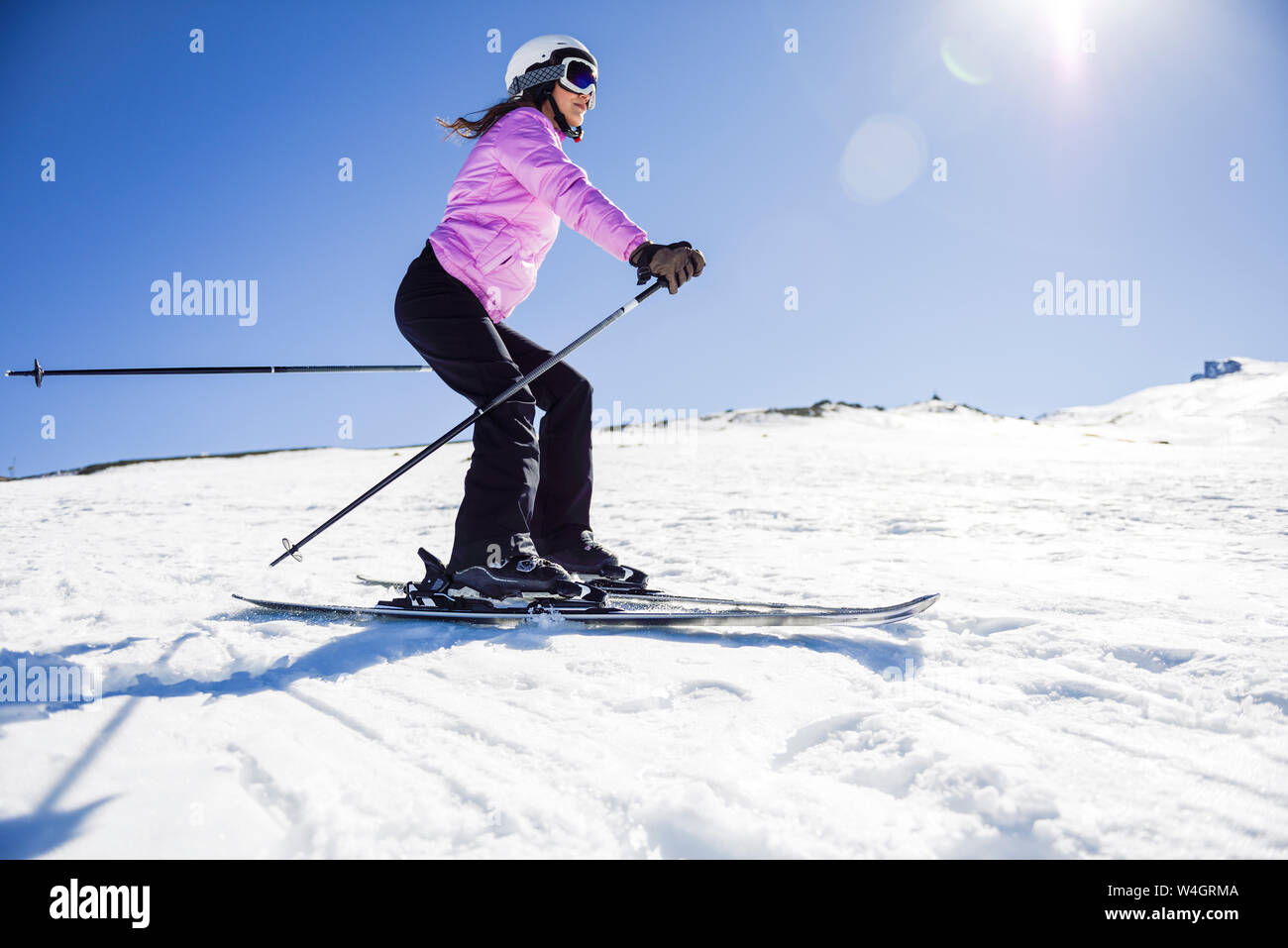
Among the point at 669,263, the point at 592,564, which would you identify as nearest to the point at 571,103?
the point at 669,263

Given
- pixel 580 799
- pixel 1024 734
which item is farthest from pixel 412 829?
pixel 1024 734

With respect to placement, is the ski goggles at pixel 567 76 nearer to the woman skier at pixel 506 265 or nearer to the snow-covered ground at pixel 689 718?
the woman skier at pixel 506 265

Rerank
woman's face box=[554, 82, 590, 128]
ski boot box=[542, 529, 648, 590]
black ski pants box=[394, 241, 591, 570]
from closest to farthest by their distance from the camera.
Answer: black ski pants box=[394, 241, 591, 570]
woman's face box=[554, 82, 590, 128]
ski boot box=[542, 529, 648, 590]

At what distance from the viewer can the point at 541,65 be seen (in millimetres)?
2635

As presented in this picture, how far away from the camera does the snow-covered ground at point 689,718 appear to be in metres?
1.07

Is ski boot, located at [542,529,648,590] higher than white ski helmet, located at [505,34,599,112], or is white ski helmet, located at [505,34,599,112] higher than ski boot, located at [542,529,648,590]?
white ski helmet, located at [505,34,599,112]

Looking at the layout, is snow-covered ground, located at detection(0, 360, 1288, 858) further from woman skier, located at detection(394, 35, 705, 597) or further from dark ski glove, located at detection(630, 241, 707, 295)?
dark ski glove, located at detection(630, 241, 707, 295)

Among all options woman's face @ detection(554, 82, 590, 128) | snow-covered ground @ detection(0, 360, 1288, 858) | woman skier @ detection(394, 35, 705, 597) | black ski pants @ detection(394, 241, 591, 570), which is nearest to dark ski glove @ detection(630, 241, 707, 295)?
woman skier @ detection(394, 35, 705, 597)

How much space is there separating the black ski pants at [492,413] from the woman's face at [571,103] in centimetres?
76

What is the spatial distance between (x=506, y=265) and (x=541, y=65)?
78cm

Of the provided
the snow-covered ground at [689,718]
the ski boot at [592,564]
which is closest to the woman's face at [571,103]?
the ski boot at [592,564]

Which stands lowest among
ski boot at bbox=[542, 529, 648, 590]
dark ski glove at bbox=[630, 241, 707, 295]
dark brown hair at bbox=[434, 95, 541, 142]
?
ski boot at bbox=[542, 529, 648, 590]

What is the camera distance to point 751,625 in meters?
2.29

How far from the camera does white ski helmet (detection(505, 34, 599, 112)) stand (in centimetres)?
262
